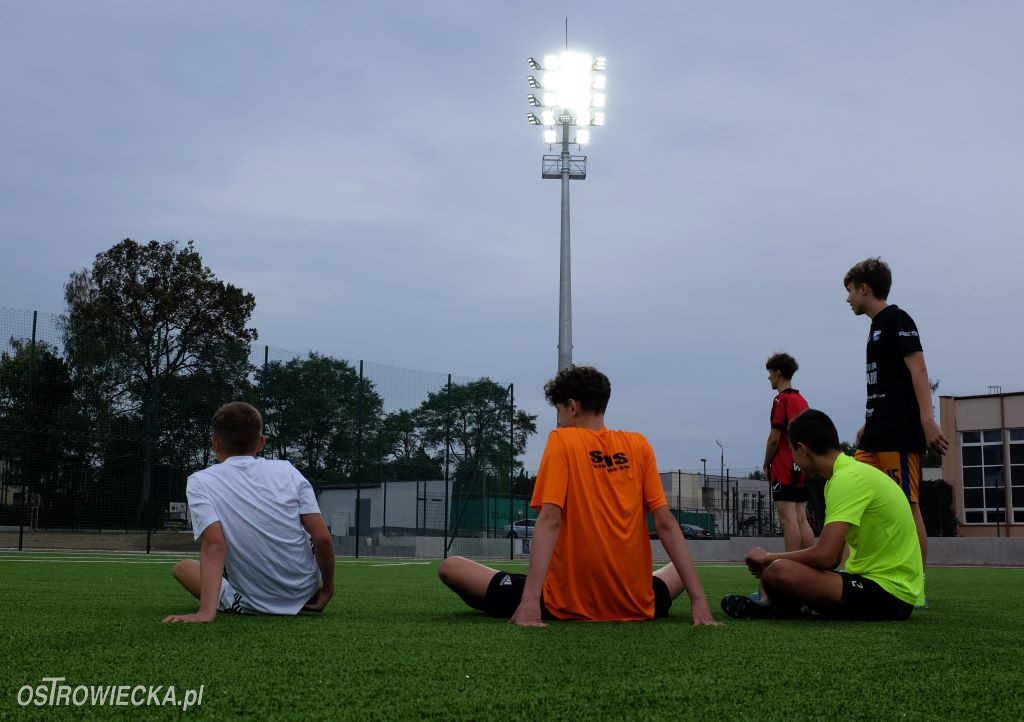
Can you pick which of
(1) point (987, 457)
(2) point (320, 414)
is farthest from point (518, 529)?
(1) point (987, 457)

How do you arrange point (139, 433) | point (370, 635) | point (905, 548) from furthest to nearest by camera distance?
point (139, 433), point (905, 548), point (370, 635)

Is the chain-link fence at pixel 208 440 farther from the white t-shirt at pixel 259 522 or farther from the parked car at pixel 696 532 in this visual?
the white t-shirt at pixel 259 522

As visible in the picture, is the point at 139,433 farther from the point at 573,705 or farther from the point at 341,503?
the point at 573,705

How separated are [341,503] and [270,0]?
30.2 ft

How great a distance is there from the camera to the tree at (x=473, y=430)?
20.3m

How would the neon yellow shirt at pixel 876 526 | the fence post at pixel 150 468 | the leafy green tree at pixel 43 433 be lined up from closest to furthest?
→ the neon yellow shirt at pixel 876 526
the leafy green tree at pixel 43 433
the fence post at pixel 150 468

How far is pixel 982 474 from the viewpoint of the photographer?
35.4 m

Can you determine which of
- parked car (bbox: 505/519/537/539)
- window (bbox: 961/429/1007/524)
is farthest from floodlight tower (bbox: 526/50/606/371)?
window (bbox: 961/429/1007/524)

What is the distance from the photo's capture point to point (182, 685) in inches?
88.0

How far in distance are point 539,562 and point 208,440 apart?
1474 centimetres

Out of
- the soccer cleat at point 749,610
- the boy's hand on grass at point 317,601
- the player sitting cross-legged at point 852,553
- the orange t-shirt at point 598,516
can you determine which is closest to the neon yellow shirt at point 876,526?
the player sitting cross-legged at point 852,553

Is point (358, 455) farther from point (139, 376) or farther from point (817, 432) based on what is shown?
point (817, 432)

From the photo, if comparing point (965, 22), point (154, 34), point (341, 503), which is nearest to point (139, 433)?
point (341, 503)

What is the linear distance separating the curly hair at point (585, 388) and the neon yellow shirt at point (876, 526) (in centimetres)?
115
